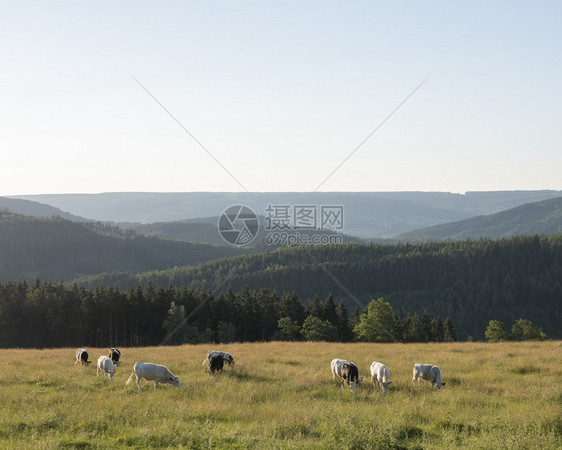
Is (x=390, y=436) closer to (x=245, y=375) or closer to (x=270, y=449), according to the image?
(x=270, y=449)

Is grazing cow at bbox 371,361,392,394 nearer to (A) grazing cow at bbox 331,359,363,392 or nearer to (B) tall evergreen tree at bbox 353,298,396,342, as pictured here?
(A) grazing cow at bbox 331,359,363,392

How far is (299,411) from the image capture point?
14211 mm

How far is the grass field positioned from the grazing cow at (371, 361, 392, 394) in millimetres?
432

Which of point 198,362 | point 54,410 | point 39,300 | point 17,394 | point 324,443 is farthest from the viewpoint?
point 39,300

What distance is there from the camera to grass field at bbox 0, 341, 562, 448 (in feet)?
38.4

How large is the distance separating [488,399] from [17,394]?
718 inches

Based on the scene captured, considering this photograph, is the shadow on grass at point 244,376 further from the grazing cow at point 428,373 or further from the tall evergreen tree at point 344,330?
the tall evergreen tree at point 344,330

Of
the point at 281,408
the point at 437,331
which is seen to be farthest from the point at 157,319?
the point at 281,408

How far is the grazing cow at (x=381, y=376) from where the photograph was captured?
18.0 metres

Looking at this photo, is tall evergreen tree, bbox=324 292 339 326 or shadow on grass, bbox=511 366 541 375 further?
tall evergreen tree, bbox=324 292 339 326

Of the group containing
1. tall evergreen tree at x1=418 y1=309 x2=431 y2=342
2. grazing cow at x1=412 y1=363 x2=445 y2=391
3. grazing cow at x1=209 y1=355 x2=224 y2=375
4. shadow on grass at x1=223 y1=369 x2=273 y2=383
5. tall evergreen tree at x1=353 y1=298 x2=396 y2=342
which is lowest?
tall evergreen tree at x1=418 y1=309 x2=431 y2=342

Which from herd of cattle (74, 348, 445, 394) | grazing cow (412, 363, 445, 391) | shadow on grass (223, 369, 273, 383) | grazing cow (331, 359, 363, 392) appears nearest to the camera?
herd of cattle (74, 348, 445, 394)

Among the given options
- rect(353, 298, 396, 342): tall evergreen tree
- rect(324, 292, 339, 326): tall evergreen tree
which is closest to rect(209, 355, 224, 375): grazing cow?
rect(353, 298, 396, 342): tall evergreen tree

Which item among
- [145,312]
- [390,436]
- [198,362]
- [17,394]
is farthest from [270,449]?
[145,312]
